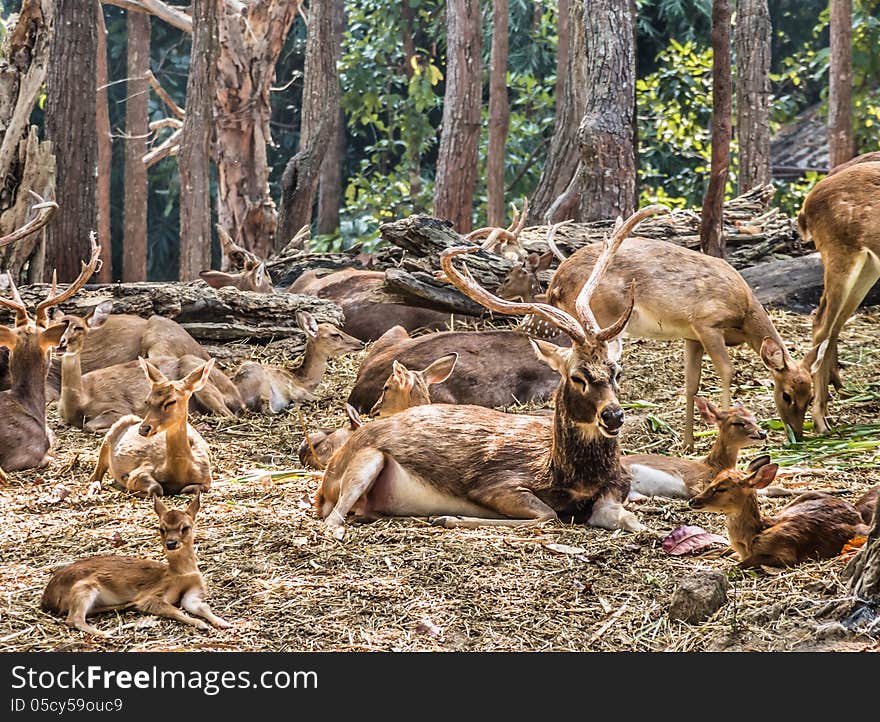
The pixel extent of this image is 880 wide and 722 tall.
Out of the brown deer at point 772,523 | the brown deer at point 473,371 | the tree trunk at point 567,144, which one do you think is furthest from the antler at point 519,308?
the tree trunk at point 567,144

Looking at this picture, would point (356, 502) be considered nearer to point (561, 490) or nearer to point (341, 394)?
point (561, 490)

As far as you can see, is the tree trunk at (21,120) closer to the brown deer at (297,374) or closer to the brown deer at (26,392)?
the brown deer at (297,374)

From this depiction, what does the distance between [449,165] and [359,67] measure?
8907mm

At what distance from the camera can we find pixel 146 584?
4496mm

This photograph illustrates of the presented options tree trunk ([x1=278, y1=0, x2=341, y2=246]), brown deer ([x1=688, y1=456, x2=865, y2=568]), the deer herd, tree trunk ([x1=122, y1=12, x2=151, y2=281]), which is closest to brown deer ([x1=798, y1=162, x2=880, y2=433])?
the deer herd

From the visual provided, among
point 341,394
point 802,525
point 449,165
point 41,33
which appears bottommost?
point 341,394

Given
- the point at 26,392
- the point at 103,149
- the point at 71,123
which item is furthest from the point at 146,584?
the point at 103,149

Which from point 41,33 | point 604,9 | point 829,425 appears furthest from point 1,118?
point 829,425

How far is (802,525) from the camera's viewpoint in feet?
15.7

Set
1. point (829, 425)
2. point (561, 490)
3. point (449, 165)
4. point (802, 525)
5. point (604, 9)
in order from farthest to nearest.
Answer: point (449, 165) < point (604, 9) < point (829, 425) < point (561, 490) < point (802, 525)

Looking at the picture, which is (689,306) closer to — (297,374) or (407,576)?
(407,576)

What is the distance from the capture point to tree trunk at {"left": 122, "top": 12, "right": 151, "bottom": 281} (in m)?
16.6

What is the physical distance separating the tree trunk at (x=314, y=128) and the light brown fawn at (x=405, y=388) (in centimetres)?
909

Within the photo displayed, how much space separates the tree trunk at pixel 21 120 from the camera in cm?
1108
